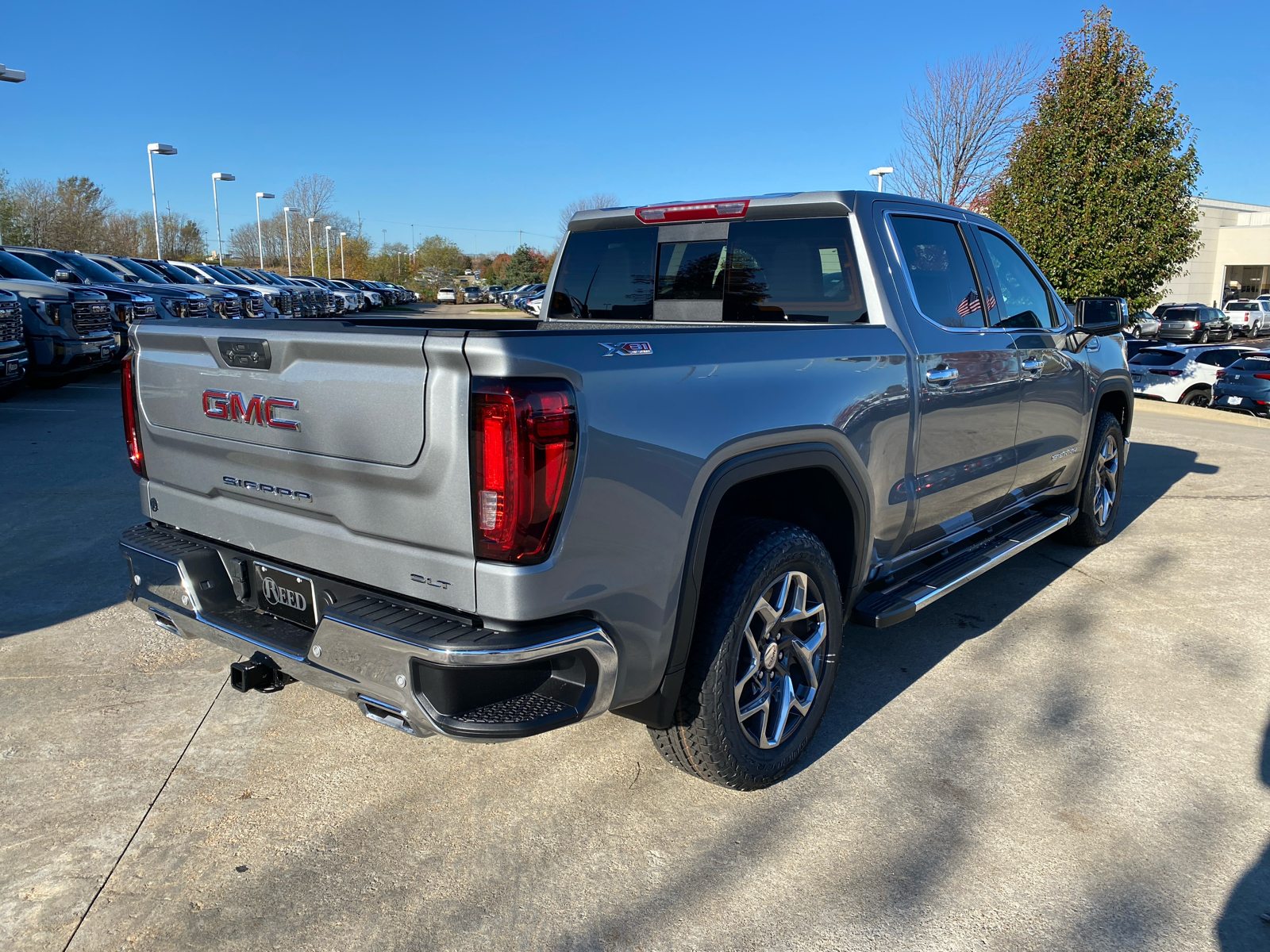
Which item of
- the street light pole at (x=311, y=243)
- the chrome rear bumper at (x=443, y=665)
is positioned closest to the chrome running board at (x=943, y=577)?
the chrome rear bumper at (x=443, y=665)

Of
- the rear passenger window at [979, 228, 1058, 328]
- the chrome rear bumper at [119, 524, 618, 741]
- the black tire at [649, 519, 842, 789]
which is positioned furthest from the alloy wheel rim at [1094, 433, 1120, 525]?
the chrome rear bumper at [119, 524, 618, 741]

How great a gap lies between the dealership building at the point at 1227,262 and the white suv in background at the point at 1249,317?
11.9m

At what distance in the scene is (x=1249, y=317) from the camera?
4225 cm

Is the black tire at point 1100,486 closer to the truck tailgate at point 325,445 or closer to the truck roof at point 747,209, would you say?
the truck roof at point 747,209

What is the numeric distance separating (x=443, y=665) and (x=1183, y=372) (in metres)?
22.1

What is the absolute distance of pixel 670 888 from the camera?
102 inches

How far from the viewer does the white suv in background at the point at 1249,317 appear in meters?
42.1

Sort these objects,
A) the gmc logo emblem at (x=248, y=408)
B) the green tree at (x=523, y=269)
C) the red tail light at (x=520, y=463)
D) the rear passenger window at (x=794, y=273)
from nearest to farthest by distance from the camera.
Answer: the red tail light at (x=520, y=463)
the gmc logo emblem at (x=248, y=408)
the rear passenger window at (x=794, y=273)
the green tree at (x=523, y=269)

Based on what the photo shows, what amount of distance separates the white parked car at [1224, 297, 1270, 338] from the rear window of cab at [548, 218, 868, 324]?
4614cm

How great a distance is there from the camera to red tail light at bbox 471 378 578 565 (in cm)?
215

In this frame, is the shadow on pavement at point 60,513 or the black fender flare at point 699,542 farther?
the shadow on pavement at point 60,513

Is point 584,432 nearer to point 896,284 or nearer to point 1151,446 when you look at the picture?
point 896,284

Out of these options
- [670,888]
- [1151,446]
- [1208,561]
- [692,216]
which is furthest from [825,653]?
[1151,446]

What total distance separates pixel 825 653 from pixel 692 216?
1958 mm
